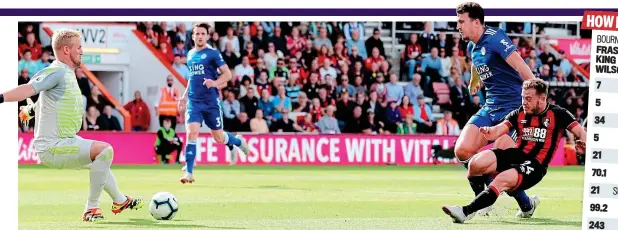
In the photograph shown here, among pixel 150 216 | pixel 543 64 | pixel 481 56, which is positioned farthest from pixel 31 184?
pixel 543 64

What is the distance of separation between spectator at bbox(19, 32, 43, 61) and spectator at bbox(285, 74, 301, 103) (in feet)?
17.3

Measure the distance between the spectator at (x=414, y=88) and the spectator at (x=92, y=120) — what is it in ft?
22.7

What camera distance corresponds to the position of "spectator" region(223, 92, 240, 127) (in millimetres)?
23844

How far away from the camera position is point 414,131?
2467cm

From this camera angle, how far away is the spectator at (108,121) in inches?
917

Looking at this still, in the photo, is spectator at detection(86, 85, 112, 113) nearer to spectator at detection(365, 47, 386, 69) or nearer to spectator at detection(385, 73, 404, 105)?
spectator at detection(365, 47, 386, 69)

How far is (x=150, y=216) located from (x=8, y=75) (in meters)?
2.85

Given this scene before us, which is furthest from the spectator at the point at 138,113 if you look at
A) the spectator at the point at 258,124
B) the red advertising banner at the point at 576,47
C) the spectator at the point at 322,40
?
the red advertising banner at the point at 576,47

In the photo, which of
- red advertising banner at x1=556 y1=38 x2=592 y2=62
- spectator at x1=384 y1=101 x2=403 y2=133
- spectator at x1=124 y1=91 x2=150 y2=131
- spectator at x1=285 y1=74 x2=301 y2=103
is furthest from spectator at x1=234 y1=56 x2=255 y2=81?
red advertising banner at x1=556 y1=38 x2=592 y2=62

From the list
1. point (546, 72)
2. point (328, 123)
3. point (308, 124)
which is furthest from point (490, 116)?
point (546, 72)

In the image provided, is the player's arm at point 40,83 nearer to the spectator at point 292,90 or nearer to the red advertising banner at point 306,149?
the red advertising banner at point 306,149

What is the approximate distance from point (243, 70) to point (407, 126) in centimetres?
372

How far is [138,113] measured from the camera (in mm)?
24125
